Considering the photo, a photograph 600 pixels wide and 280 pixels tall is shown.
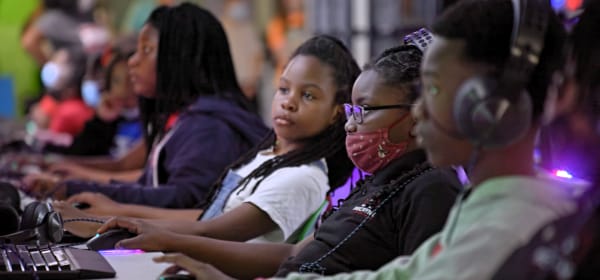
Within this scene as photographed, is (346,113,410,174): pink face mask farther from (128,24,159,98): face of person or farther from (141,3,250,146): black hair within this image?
(128,24,159,98): face of person

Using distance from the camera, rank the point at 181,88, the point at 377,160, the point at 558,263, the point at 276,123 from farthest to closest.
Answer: the point at 181,88, the point at 276,123, the point at 377,160, the point at 558,263

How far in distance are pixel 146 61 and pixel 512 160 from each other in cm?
207

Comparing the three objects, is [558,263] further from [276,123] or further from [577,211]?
[276,123]

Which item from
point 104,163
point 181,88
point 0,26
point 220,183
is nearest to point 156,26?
point 181,88

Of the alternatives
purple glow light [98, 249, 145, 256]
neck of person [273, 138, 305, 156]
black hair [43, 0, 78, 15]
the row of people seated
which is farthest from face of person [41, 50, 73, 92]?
purple glow light [98, 249, 145, 256]

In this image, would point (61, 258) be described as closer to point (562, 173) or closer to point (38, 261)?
point (38, 261)

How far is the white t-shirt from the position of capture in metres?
2.27

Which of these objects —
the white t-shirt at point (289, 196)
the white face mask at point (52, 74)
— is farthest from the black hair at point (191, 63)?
the white face mask at point (52, 74)

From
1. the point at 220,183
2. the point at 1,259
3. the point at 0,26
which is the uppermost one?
the point at 1,259

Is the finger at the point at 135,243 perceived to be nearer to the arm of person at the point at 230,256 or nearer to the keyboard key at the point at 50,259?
the arm of person at the point at 230,256

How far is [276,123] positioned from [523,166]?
1173mm

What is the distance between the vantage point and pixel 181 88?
3.15 metres

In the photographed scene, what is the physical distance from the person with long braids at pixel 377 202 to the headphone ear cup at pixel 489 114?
38 cm

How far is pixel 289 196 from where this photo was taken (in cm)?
229
